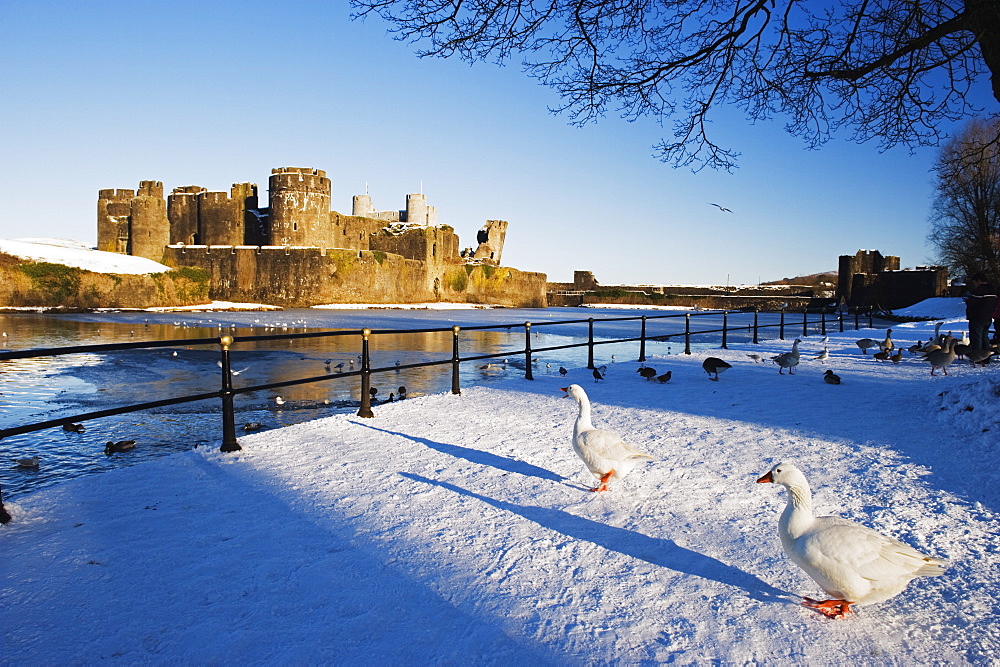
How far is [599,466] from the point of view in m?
4.08

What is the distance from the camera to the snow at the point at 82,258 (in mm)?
42375

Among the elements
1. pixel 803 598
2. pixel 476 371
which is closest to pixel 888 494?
pixel 803 598

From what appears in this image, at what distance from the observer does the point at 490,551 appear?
3.22 metres

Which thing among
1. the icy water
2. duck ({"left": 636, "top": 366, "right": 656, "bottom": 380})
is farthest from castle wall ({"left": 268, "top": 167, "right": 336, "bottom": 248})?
duck ({"left": 636, "top": 366, "right": 656, "bottom": 380})

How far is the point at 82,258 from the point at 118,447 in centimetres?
4754

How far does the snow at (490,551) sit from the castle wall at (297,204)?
49.3 meters

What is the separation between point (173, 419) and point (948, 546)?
8742mm

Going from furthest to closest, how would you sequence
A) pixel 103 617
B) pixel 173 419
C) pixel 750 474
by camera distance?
pixel 173 419
pixel 750 474
pixel 103 617

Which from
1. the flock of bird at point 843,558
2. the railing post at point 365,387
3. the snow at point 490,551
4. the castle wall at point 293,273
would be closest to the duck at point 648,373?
the snow at point 490,551

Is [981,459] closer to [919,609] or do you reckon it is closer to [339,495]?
[919,609]

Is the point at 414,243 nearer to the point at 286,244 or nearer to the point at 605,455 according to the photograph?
the point at 286,244

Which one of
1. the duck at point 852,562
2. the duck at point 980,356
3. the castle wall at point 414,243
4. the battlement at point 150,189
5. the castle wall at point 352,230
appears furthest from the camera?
the castle wall at point 414,243

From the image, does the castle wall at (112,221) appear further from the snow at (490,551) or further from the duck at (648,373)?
the snow at (490,551)

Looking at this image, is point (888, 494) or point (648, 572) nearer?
point (648, 572)
